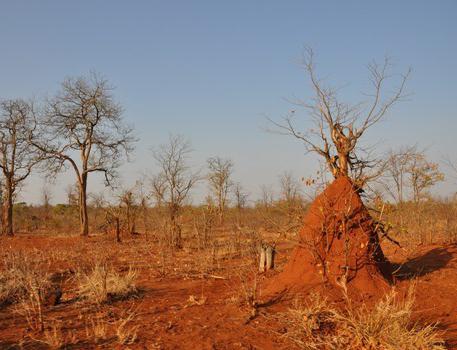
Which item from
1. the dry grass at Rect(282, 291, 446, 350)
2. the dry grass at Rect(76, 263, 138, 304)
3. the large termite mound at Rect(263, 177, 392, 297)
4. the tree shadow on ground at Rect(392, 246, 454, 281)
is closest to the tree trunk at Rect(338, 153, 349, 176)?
the large termite mound at Rect(263, 177, 392, 297)

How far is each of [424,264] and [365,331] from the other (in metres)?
4.59

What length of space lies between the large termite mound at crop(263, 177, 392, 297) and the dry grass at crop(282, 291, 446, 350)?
125 centimetres

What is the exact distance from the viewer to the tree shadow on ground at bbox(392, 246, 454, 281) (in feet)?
21.5

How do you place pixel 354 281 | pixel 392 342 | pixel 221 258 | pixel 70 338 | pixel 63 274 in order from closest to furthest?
pixel 392 342, pixel 70 338, pixel 354 281, pixel 63 274, pixel 221 258

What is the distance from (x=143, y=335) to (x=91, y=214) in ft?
121

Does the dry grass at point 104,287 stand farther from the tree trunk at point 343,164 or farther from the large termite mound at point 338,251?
the tree trunk at point 343,164

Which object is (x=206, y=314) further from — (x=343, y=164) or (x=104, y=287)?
(x=343, y=164)

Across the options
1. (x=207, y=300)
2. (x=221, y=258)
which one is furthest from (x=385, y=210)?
(x=221, y=258)

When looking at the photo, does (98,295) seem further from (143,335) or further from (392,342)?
(392,342)

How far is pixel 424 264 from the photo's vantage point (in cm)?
762

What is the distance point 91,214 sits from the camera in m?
39.1

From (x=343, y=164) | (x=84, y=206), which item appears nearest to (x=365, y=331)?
(x=343, y=164)

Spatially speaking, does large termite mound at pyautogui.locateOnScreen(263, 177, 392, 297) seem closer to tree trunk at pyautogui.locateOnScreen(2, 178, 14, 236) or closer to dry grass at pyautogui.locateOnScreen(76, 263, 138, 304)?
dry grass at pyautogui.locateOnScreen(76, 263, 138, 304)

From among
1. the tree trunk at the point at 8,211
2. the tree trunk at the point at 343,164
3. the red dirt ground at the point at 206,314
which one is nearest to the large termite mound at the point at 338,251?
the tree trunk at the point at 343,164
